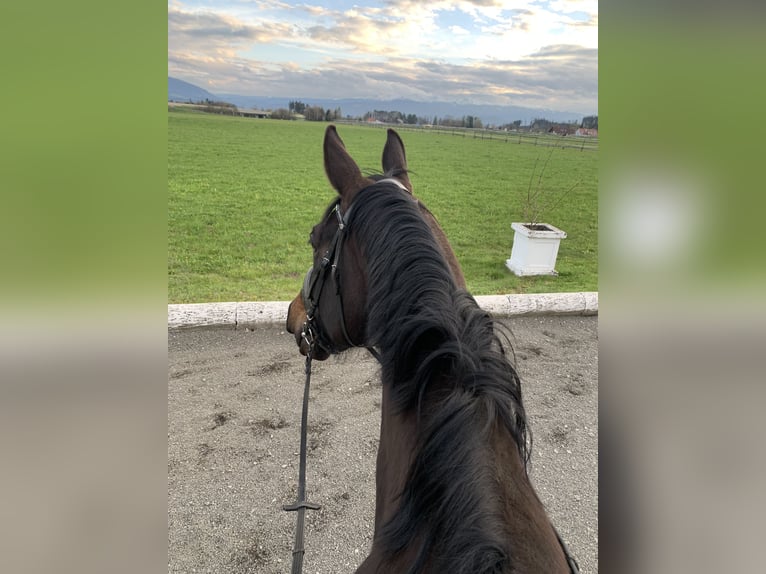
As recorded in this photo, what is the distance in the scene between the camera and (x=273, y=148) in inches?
801

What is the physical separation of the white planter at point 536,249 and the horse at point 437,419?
6.43 meters

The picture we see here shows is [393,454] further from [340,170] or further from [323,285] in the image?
[340,170]

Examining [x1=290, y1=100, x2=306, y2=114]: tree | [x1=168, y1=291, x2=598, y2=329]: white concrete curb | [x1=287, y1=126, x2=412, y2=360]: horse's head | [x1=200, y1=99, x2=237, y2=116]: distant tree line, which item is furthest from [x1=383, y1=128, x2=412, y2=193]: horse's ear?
[x1=200, y1=99, x2=237, y2=116]: distant tree line

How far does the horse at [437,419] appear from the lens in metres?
0.90

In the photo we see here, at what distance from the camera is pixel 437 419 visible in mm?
1018

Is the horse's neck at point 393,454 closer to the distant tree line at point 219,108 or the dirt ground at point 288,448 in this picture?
the dirt ground at point 288,448

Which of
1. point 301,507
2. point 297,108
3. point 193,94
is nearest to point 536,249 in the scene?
point 301,507

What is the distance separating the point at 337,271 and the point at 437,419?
33.5 inches

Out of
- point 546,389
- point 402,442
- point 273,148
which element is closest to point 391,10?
point 273,148

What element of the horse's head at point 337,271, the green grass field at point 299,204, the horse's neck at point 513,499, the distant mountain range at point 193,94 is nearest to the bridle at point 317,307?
the horse's head at point 337,271
